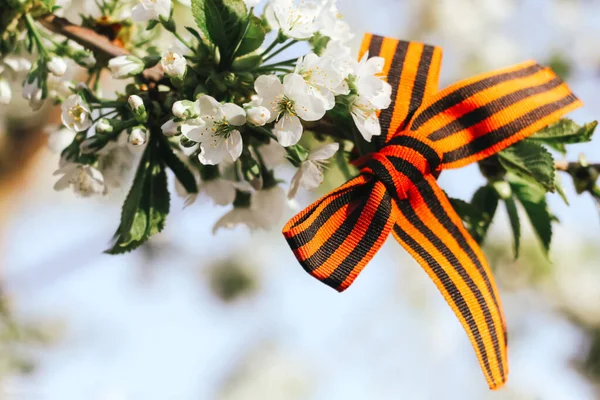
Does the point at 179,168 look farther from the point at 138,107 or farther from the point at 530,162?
the point at 530,162

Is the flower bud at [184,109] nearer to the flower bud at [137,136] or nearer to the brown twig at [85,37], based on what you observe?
the flower bud at [137,136]

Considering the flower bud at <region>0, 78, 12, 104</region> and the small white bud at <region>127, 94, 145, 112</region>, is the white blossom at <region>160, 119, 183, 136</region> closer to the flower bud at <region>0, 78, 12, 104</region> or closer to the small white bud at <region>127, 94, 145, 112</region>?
the small white bud at <region>127, 94, 145, 112</region>

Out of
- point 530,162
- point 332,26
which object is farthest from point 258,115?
point 530,162

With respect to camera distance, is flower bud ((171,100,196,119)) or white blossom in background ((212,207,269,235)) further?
white blossom in background ((212,207,269,235))

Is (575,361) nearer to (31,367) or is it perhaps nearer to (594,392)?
(594,392)

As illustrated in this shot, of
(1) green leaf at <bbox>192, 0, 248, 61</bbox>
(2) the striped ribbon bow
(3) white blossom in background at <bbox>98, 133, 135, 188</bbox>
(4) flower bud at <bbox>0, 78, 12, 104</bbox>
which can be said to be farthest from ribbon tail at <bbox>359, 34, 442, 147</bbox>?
(4) flower bud at <bbox>0, 78, 12, 104</bbox>

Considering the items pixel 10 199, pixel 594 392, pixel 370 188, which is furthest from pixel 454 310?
pixel 594 392

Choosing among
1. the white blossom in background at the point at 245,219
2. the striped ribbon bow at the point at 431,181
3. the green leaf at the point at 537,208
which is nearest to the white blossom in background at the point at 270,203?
the white blossom in background at the point at 245,219
